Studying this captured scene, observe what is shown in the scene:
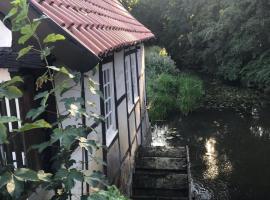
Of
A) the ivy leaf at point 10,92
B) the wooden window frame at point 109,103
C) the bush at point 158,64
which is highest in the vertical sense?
the ivy leaf at point 10,92

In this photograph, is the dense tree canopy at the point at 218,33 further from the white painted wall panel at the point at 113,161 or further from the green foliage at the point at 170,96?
the white painted wall panel at the point at 113,161

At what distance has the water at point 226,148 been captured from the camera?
11.4 metres

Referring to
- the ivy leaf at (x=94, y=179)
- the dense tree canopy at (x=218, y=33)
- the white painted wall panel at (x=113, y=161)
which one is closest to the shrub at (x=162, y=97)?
the dense tree canopy at (x=218, y=33)

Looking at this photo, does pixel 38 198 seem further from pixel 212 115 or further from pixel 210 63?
pixel 210 63

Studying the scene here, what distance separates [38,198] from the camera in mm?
3980

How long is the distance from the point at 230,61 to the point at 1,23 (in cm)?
2343

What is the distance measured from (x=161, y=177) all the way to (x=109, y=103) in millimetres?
3116

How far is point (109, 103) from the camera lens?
23.6ft

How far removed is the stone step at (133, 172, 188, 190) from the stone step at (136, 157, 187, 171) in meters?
0.26

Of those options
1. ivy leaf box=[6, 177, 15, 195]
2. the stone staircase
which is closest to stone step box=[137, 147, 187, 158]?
the stone staircase

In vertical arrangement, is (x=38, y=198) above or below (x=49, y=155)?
below

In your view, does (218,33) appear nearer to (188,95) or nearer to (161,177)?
(188,95)

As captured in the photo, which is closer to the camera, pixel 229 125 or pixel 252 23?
pixel 229 125

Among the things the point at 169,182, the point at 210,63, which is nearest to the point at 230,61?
the point at 210,63
